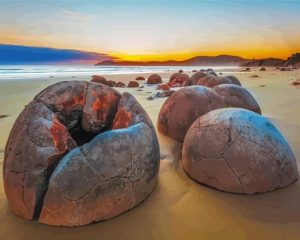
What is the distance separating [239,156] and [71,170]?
145 centimetres

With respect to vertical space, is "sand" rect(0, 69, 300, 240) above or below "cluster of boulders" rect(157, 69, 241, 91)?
above

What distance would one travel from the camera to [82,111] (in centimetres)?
287

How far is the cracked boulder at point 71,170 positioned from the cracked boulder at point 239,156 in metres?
0.48

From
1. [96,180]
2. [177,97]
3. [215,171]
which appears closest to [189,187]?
[215,171]

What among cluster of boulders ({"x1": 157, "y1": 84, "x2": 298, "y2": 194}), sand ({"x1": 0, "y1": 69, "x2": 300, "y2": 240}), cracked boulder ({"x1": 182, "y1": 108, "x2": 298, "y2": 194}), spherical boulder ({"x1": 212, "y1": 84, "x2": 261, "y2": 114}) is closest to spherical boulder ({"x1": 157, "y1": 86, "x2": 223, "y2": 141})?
spherical boulder ({"x1": 212, "y1": 84, "x2": 261, "y2": 114})

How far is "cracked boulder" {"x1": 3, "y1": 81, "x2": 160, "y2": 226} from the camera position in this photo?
7.07 feet

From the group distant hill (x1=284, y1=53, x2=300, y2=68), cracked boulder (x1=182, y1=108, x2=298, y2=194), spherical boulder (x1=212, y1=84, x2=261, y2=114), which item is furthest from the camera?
distant hill (x1=284, y1=53, x2=300, y2=68)

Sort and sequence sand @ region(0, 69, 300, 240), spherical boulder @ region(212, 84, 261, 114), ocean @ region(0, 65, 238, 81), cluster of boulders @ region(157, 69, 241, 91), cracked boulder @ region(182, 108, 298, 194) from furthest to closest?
ocean @ region(0, 65, 238, 81) → cluster of boulders @ region(157, 69, 241, 91) → spherical boulder @ region(212, 84, 261, 114) → cracked boulder @ region(182, 108, 298, 194) → sand @ region(0, 69, 300, 240)

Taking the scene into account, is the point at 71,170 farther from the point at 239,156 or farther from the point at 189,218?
the point at 239,156

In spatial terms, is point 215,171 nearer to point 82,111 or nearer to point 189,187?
point 189,187

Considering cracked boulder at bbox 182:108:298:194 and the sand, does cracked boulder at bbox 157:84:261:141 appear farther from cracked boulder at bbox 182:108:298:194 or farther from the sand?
the sand

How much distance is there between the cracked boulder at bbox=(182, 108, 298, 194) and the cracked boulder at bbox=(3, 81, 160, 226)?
48 centimetres

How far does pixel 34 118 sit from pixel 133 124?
0.82 meters

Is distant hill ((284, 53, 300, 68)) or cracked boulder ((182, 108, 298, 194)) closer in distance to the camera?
cracked boulder ((182, 108, 298, 194))
